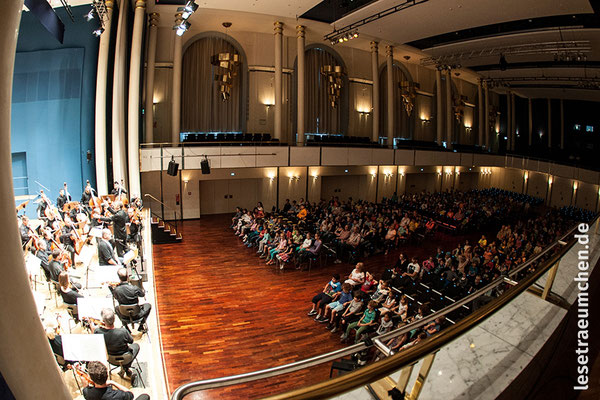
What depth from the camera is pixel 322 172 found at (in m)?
18.7

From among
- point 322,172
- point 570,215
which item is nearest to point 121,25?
point 322,172

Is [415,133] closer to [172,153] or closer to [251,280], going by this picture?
[172,153]

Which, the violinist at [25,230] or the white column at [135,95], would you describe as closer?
the violinist at [25,230]

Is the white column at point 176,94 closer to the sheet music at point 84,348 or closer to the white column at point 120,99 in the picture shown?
the white column at point 120,99

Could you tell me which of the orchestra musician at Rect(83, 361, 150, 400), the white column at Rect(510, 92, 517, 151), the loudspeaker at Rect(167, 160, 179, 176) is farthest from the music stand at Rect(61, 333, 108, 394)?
the white column at Rect(510, 92, 517, 151)

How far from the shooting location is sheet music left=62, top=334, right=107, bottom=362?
3207mm

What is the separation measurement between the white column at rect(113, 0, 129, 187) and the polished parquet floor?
3422 mm

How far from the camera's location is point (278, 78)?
1658 centimetres

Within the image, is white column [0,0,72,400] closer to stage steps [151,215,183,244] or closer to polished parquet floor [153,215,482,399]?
polished parquet floor [153,215,482,399]

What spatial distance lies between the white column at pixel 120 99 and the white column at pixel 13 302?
12.8 metres

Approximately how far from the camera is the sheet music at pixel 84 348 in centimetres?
321

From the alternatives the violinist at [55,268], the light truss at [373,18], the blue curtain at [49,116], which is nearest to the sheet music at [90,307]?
the violinist at [55,268]

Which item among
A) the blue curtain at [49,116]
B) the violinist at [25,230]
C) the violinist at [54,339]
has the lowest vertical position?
the violinist at [54,339]

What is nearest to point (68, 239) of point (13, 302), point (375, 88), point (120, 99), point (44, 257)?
point (44, 257)
